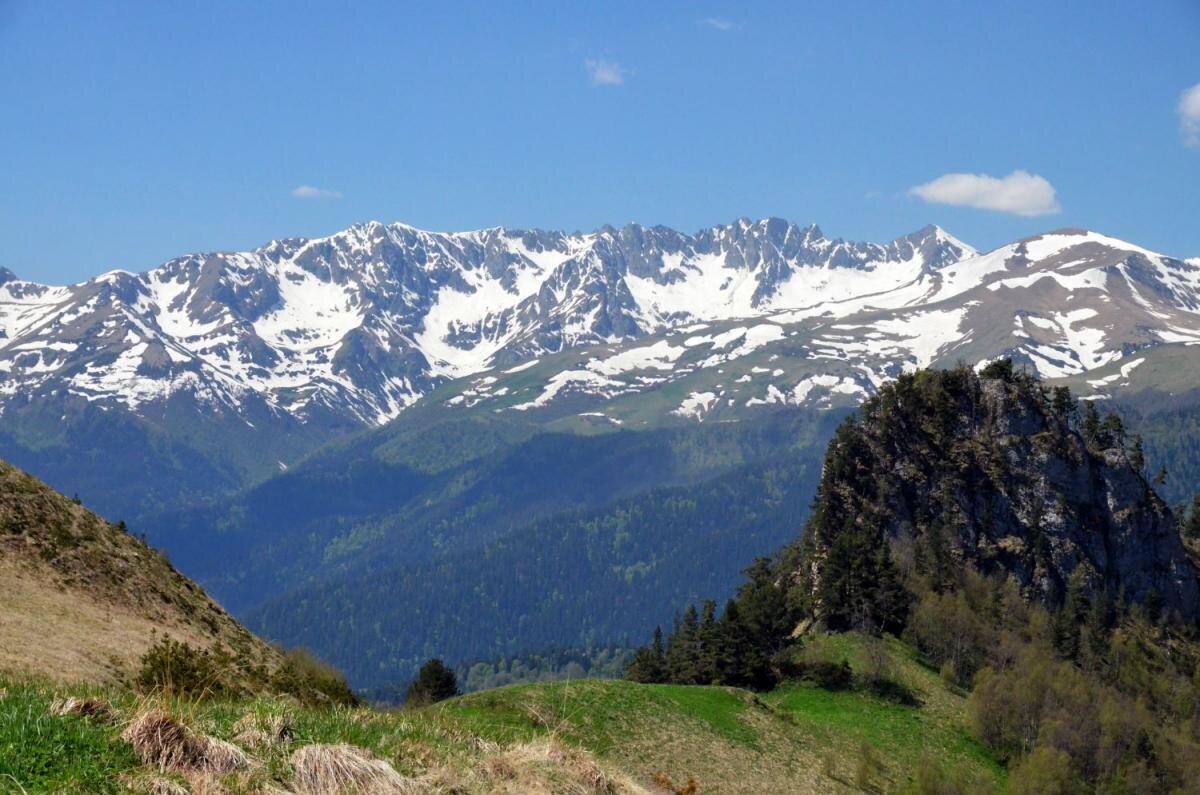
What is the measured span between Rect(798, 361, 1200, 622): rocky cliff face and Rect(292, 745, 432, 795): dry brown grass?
3665 inches

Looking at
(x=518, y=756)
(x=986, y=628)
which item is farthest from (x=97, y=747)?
(x=986, y=628)

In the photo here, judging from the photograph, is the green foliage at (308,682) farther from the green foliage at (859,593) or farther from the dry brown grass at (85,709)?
the green foliage at (859,593)

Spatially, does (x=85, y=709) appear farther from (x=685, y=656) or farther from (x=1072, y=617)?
(x=1072, y=617)

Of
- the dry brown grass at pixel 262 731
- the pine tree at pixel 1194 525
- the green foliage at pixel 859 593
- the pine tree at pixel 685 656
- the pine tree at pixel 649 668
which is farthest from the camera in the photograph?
the pine tree at pixel 1194 525

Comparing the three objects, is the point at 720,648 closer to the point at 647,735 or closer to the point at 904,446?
the point at 647,735

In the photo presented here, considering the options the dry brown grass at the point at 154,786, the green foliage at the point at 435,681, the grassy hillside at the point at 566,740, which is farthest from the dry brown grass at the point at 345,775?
the green foliage at the point at 435,681

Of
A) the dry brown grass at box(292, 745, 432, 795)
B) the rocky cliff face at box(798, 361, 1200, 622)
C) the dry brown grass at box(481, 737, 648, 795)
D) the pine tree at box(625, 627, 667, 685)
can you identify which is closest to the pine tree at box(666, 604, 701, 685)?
the pine tree at box(625, 627, 667, 685)

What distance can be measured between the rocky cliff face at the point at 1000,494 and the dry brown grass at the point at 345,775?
93.1 metres

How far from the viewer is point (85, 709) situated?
1755 centimetres

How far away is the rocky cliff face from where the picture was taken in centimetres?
11456

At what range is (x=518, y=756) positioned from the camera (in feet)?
66.0

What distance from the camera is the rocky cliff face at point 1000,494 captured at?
4510 inches

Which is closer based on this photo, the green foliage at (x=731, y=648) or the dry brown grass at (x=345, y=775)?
the dry brown grass at (x=345, y=775)

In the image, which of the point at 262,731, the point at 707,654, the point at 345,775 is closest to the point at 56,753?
the point at 262,731
